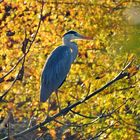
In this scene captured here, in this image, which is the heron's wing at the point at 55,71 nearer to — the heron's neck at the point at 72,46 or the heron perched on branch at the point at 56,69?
the heron perched on branch at the point at 56,69

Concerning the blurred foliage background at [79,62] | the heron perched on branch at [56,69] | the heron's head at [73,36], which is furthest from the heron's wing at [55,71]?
the blurred foliage background at [79,62]

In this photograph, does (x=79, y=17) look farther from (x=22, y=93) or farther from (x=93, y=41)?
(x=22, y=93)

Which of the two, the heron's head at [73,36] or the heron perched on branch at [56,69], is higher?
the heron's head at [73,36]

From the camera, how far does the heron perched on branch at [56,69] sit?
21.8 feet

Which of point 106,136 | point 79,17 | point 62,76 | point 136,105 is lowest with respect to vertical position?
point 106,136

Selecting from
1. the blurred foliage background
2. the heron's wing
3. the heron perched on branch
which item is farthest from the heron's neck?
the blurred foliage background

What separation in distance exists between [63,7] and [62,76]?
2.09 metres

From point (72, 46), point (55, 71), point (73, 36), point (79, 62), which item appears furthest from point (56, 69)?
point (79, 62)

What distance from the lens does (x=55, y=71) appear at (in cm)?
704

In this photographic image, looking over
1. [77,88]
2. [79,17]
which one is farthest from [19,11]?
[77,88]

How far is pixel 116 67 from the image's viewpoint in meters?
8.34

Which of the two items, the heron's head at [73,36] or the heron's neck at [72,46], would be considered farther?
the heron's neck at [72,46]

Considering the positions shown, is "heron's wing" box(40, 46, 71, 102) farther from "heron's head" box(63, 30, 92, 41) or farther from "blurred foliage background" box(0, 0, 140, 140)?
"blurred foliage background" box(0, 0, 140, 140)

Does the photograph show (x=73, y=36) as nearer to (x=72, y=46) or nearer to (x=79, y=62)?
(x=72, y=46)
